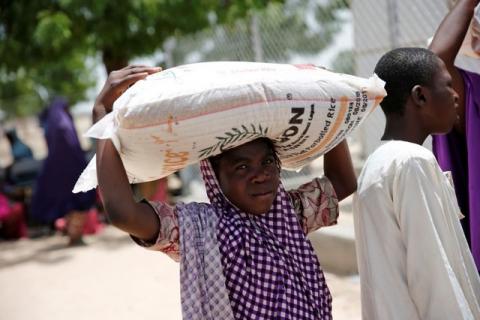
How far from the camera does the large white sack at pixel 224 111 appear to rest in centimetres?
160

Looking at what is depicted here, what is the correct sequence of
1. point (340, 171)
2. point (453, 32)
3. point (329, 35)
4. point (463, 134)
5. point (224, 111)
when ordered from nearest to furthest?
point (224, 111), point (340, 171), point (453, 32), point (463, 134), point (329, 35)

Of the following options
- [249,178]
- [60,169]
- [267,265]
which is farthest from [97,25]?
[267,265]

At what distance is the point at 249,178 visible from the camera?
181 centimetres

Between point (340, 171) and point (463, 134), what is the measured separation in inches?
23.9

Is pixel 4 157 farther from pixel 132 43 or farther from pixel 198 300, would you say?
pixel 198 300

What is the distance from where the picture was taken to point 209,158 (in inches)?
74.1

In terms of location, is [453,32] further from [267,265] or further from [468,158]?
[267,265]

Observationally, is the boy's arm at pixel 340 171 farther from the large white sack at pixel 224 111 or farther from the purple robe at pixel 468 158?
the purple robe at pixel 468 158

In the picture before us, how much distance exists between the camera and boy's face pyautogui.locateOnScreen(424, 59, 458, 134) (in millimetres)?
1873

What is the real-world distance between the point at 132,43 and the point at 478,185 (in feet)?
20.7

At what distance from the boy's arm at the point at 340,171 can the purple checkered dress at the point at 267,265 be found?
25 cm

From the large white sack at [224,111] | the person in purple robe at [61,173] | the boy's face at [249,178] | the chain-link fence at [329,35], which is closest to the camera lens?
the large white sack at [224,111]

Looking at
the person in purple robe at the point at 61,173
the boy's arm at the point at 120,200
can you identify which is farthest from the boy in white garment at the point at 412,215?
the person in purple robe at the point at 61,173

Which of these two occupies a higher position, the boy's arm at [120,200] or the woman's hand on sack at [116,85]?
the woman's hand on sack at [116,85]
